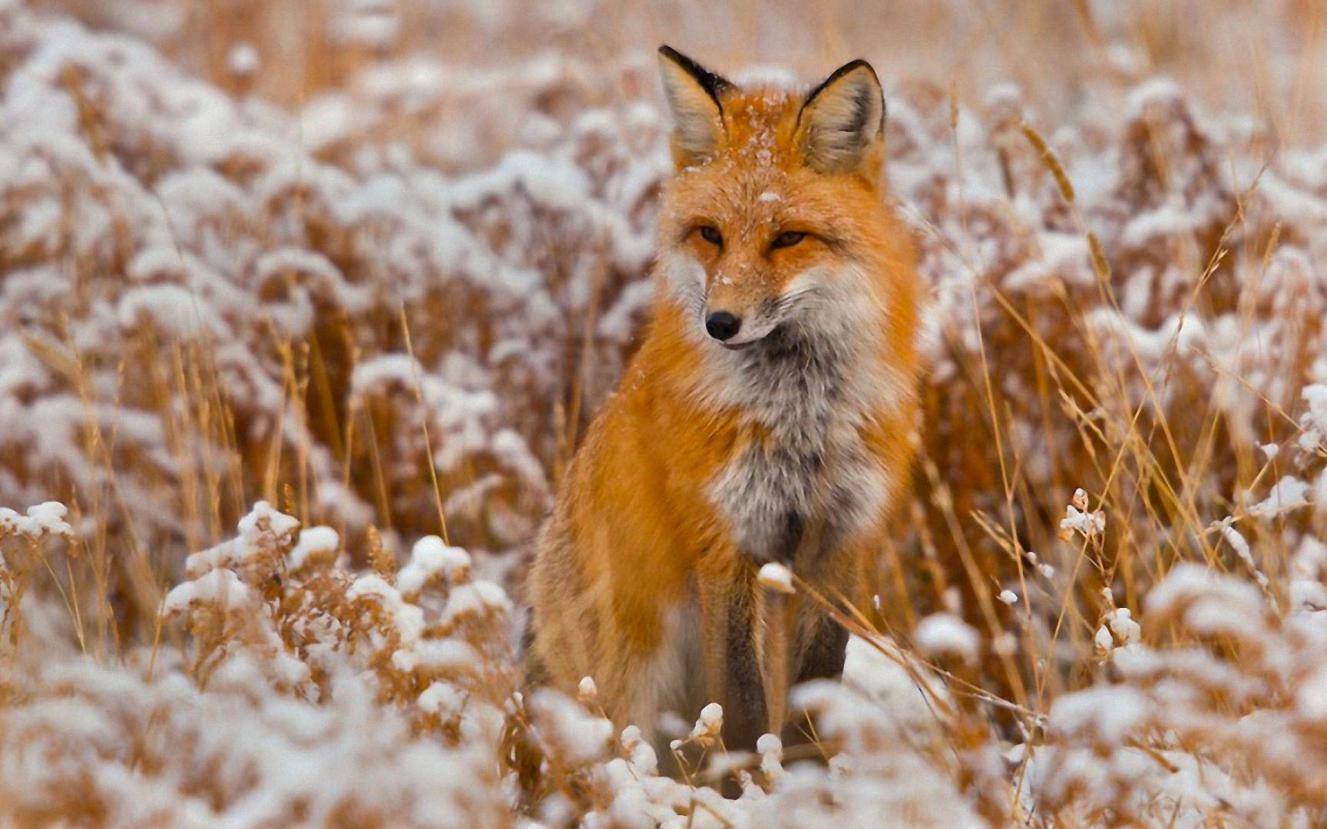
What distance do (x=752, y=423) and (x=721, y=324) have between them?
1.18 feet

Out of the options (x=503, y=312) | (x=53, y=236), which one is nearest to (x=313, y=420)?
(x=503, y=312)

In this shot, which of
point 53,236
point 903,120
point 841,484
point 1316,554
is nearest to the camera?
point 1316,554

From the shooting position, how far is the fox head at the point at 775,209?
3.39 metres

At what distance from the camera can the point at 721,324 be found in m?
3.24

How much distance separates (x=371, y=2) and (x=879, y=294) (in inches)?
287

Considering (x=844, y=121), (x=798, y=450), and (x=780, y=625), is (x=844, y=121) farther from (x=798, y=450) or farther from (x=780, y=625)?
(x=780, y=625)

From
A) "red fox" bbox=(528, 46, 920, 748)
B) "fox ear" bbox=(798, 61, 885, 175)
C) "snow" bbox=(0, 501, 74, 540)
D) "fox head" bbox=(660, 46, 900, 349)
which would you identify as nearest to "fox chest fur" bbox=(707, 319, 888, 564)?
"red fox" bbox=(528, 46, 920, 748)

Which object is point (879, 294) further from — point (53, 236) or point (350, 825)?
point (53, 236)

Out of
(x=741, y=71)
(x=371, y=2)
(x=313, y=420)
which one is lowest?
(x=313, y=420)

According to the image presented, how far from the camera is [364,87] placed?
30.6 ft

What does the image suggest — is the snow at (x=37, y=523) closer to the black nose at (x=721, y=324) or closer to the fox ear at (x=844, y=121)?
the black nose at (x=721, y=324)

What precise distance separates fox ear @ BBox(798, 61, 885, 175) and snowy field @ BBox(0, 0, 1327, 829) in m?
0.21

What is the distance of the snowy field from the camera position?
7.11 ft

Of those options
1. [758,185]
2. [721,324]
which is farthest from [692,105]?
[721,324]
